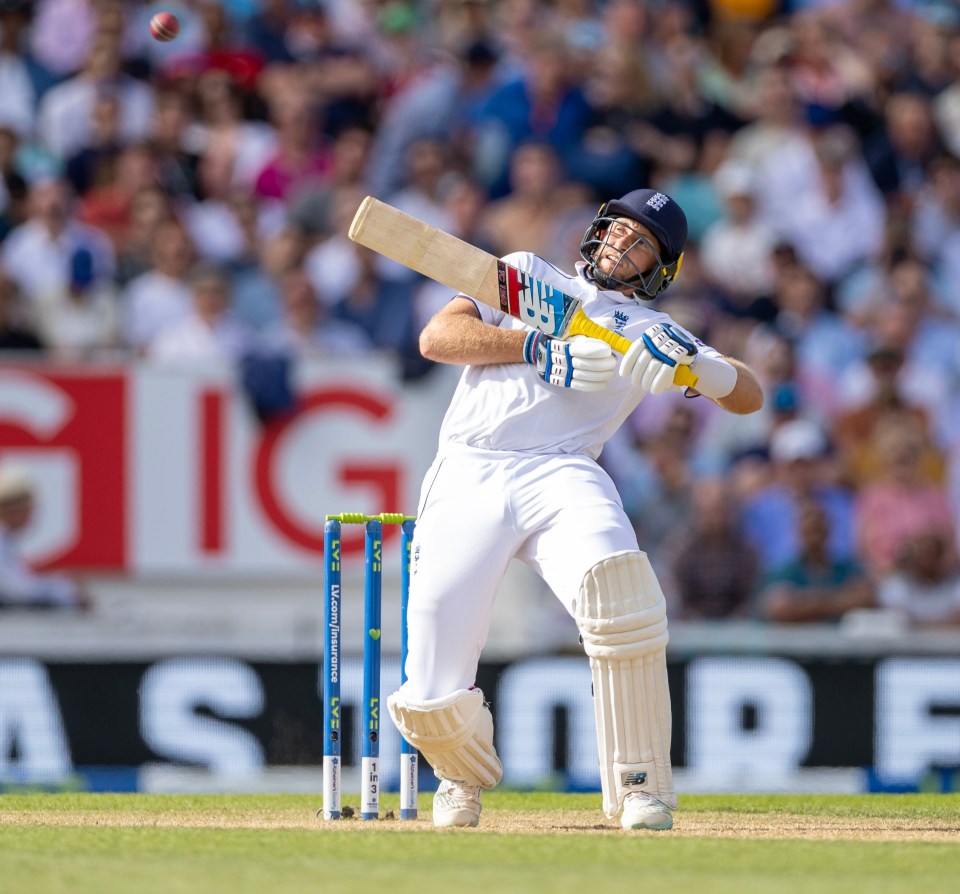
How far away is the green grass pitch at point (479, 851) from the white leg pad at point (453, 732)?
0.19 meters

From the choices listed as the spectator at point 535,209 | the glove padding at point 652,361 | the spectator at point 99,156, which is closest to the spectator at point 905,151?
the spectator at point 535,209

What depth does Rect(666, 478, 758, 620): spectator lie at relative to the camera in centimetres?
949

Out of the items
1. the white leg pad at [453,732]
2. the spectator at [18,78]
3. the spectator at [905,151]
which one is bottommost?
the white leg pad at [453,732]

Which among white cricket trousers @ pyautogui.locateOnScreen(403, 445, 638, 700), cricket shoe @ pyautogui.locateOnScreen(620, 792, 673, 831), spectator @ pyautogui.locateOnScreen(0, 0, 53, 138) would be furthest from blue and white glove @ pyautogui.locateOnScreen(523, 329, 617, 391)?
spectator @ pyautogui.locateOnScreen(0, 0, 53, 138)

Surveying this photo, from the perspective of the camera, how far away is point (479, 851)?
5254mm

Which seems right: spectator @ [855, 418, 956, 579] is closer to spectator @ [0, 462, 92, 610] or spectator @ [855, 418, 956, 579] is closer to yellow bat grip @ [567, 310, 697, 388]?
spectator @ [0, 462, 92, 610]

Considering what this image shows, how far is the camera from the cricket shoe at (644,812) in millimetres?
5762

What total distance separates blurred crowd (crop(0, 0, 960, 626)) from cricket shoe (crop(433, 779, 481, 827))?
3.60m

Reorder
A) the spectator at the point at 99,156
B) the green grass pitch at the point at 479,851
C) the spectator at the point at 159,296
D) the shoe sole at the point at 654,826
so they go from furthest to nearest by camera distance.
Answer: the spectator at the point at 99,156
the spectator at the point at 159,296
the shoe sole at the point at 654,826
the green grass pitch at the point at 479,851

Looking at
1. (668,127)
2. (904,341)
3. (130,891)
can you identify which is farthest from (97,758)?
(668,127)

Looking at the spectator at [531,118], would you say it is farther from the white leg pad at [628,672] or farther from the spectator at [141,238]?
the white leg pad at [628,672]

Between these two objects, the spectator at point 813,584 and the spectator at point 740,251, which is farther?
the spectator at point 740,251

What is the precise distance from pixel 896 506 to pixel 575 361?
15.9 ft

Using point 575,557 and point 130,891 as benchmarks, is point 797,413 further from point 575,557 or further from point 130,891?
point 130,891
